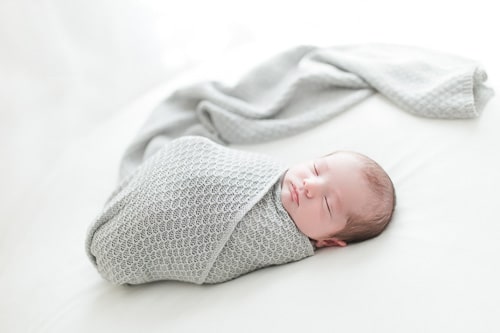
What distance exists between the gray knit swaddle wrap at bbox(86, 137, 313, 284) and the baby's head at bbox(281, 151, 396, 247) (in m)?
0.04

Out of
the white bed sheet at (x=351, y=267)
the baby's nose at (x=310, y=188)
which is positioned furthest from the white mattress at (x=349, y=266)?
the baby's nose at (x=310, y=188)

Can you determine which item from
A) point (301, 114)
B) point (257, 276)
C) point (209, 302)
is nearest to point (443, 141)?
point (301, 114)

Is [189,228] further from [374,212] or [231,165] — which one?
[374,212]

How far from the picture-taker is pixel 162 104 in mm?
1618

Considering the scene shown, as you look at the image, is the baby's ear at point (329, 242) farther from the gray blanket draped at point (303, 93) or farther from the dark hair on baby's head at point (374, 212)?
the gray blanket draped at point (303, 93)

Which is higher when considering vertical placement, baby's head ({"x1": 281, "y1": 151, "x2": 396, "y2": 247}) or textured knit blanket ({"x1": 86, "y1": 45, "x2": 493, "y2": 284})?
textured knit blanket ({"x1": 86, "y1": 45, "x2": 493, "y2": 284})

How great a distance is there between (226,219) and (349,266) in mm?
256

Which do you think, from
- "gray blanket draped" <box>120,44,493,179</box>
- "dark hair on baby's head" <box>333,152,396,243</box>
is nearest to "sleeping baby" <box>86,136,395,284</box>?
"dark hair on baby's head" <box>333,152,396,243</box>

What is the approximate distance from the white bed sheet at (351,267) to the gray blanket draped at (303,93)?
0.04 meters

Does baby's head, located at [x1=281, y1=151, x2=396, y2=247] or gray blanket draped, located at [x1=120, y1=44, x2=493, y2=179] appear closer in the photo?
baby's head, located at [x1=281, y1=151, x2=396, y2=247]

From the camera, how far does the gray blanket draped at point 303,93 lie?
53.9 inches

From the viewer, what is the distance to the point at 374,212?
1116mm

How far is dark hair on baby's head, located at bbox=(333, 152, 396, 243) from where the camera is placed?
1120 mm

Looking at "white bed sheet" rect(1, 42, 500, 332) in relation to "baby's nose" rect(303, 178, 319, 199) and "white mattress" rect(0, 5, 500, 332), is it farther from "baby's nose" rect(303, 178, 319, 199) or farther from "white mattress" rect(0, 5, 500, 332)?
"baby's nose" rect(303, 178, 319, 199)
